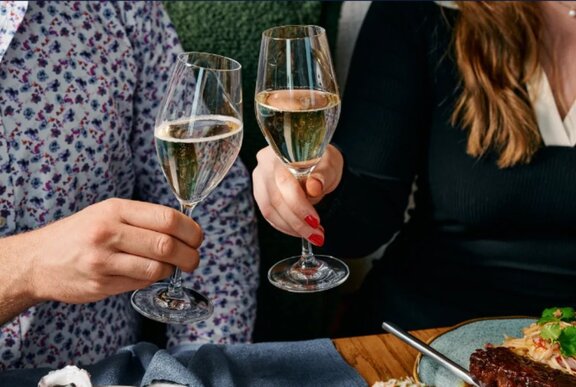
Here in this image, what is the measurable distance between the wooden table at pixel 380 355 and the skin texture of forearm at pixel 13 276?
46cm

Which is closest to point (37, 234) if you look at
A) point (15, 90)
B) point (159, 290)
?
point (159, 290)

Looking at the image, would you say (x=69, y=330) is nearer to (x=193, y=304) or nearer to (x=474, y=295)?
(x=193, y=304)

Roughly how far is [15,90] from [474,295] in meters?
1.02

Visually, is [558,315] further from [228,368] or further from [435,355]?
[228,368]

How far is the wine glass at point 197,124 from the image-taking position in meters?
1.00

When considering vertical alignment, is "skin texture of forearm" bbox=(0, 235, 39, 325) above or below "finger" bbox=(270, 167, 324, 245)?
below

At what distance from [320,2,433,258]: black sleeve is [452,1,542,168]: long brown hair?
10 centimetres

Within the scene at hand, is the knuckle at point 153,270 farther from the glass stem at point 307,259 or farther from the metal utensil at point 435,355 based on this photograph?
the metal utensil at point 435,355

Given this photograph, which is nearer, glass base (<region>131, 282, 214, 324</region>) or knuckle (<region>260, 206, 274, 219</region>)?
glass base (<region>131, 282, 214, 324</region>)

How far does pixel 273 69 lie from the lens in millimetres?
1060

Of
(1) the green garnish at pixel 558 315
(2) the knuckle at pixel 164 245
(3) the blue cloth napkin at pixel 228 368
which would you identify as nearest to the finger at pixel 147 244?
(2) the knuckle at pixel 164 245

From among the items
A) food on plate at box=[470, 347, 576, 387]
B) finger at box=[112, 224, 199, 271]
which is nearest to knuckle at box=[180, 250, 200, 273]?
finger at box=[112, 224, 199, 271]

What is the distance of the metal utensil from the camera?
106cm

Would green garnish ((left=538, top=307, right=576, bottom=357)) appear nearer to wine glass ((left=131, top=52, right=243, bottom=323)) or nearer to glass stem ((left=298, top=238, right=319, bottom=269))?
glass stem ((left=298, top=238, right=319, bottom=269))
